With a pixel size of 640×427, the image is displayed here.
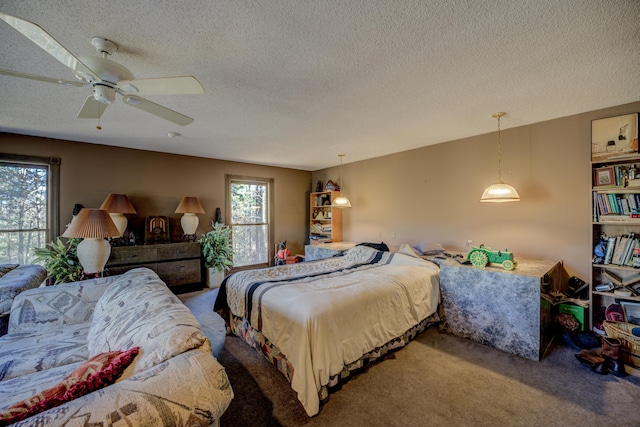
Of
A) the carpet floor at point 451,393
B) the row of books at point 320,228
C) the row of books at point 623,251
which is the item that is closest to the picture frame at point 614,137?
the row of books at point 623,251

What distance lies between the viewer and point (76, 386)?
88 cm

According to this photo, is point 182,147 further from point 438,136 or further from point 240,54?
point 438,136

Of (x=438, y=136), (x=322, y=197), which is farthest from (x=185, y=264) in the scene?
(x=438, y=136)

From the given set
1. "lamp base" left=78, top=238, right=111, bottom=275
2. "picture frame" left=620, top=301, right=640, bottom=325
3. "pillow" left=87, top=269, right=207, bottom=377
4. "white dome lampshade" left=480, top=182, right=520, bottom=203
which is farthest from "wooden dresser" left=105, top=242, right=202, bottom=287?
"picture frame" left=620, top=301, right=640, bottom=325

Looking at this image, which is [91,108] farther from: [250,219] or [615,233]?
[615,233]

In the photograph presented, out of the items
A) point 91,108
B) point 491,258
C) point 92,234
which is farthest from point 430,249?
point 91,108

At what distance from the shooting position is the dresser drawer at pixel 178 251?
170 inches

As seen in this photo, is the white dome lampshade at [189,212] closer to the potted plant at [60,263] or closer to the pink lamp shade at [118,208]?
the pink lamp shade at [118,208]

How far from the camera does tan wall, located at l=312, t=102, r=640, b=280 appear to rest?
2996mm

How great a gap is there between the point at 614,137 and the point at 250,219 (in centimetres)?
559

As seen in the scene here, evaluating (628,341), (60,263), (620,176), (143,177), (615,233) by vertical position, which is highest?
(143,177)

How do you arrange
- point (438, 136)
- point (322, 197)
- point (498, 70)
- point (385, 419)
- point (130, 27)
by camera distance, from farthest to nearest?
point (322, 197) < point (438, 136) < point (498, 70) < point (385, 419) < point (130, 27)

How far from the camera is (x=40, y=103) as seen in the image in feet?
8.66

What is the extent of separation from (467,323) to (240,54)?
10.8 ft
